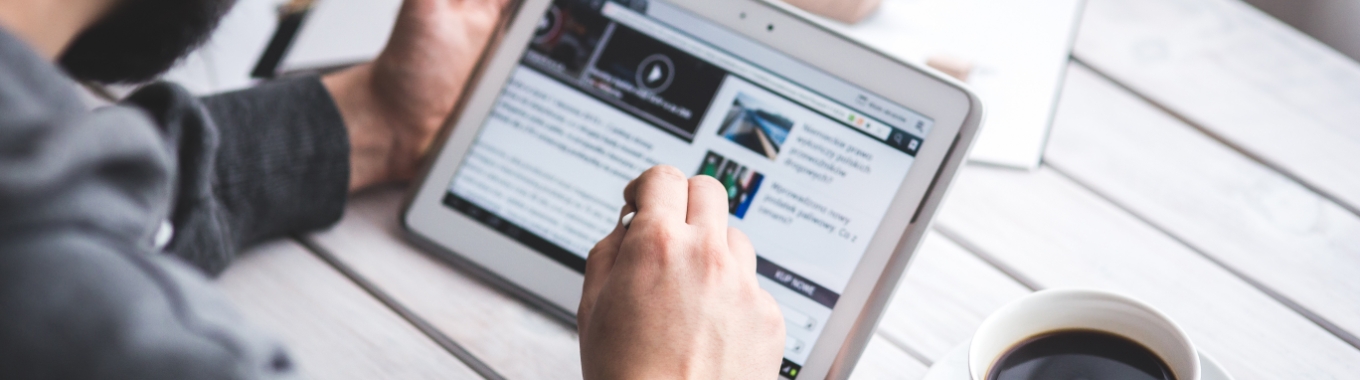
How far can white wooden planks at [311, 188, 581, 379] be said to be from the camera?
50 cm

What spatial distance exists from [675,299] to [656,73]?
0.67 feet

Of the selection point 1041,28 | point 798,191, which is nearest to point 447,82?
point 798,191

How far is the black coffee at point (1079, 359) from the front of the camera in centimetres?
39

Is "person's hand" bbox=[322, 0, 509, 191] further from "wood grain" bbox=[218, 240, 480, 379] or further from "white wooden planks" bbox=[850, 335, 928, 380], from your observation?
"white wooden planks" bbox=[850, 335, 928, 380]

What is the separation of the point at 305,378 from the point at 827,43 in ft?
1.27

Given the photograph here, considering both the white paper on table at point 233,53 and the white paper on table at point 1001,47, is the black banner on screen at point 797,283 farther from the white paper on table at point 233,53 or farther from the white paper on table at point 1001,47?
the white paper on table at point 233,53

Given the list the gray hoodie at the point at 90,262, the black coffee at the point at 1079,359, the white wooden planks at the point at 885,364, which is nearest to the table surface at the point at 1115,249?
the white wooden planks at the point at 885,364

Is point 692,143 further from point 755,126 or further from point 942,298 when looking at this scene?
point 942,298

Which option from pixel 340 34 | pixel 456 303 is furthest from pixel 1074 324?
pixel 340 34

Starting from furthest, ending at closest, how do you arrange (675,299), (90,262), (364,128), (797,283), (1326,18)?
(1326,18)
(364,128)
(797,283)
(675,299)
(90,262)

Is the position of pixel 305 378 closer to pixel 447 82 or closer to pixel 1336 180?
pixel 447 82

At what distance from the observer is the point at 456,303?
1.75 ft

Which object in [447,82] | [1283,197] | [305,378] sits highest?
[1283,197]

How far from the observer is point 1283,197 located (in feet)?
1.91
